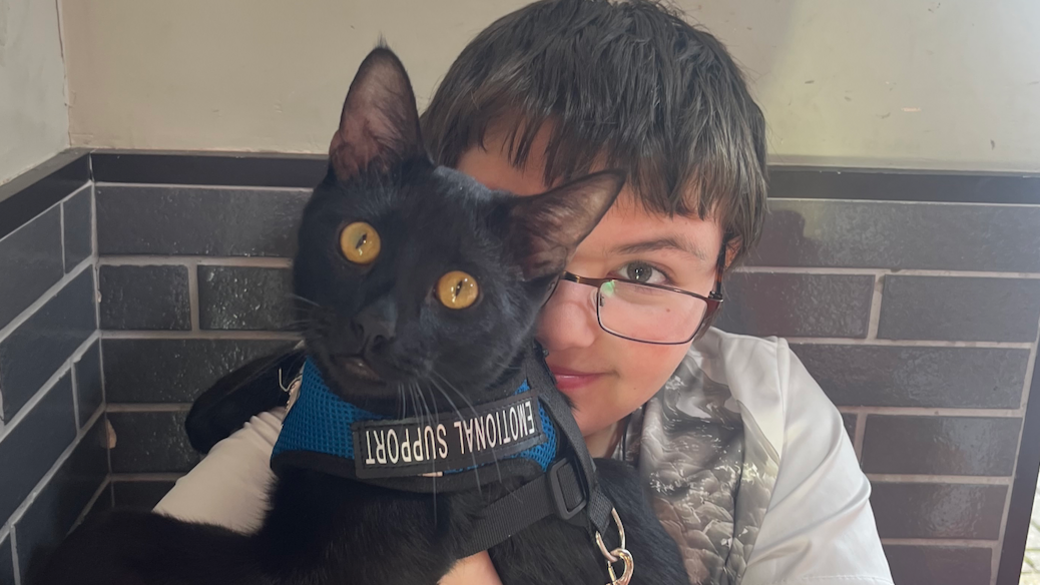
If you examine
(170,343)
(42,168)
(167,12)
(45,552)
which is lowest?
(45,552)

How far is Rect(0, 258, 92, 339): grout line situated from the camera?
3.45 feet

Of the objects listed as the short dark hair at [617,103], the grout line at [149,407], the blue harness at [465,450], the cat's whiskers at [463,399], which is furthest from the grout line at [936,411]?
the grout line at [149,407]

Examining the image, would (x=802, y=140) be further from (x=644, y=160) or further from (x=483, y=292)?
(x=483, y=292)

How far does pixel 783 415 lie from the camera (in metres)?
1.22

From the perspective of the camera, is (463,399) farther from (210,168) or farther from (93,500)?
(93,500)

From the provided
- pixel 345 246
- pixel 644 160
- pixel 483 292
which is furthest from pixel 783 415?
pixel 345 246

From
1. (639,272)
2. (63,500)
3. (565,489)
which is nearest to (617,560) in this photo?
(565,489)

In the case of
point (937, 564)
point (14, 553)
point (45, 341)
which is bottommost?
point (937, 564)

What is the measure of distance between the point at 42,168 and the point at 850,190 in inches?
55.7

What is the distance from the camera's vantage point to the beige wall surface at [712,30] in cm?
134

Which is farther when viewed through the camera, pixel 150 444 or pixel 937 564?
pixel 937 564

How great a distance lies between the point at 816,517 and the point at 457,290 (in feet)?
2.32

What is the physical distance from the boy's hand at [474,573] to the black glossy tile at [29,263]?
70 centimetres

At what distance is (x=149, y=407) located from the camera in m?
1.50
